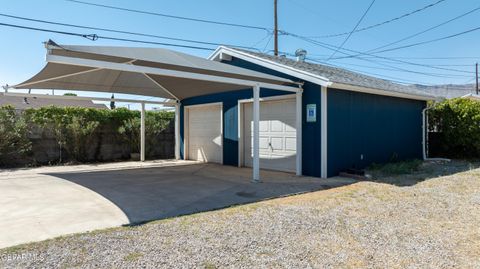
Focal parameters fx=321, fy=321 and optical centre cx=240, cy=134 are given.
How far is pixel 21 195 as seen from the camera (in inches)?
234

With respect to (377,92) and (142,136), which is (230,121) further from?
(377,92)

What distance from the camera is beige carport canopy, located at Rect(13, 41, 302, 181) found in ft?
17.7

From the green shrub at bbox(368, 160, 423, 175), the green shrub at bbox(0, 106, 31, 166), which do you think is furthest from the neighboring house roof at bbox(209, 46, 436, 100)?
the green shrub at bbox(0, 106, 31, 166)

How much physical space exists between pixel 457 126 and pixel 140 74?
11.1 metres

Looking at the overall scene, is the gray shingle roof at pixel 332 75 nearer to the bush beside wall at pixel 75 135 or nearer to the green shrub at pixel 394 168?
the green shrub at pixel 394 168

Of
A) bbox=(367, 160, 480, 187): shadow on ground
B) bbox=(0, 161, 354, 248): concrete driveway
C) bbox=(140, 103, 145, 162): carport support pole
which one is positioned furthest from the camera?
bbox=(140, 103, 145, 162): carport support pole

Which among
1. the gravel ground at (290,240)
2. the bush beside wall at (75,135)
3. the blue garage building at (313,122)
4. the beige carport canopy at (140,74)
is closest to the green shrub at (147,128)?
the bush beside wall at (75,135)

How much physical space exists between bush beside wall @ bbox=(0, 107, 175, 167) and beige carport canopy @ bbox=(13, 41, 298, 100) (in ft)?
5.46

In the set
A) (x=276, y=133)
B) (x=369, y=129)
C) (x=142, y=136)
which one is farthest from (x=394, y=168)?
(x=142, y=136)

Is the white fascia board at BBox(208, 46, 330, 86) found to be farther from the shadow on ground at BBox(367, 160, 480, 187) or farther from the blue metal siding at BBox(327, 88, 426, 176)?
the shadow on ground at BBox(367, 160, 480, 187)

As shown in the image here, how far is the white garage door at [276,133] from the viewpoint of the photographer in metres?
8.84

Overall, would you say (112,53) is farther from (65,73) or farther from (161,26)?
(161,26)

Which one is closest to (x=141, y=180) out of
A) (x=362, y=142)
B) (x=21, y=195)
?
(x=21, y=195)

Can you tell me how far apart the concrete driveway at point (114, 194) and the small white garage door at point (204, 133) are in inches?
82.4
